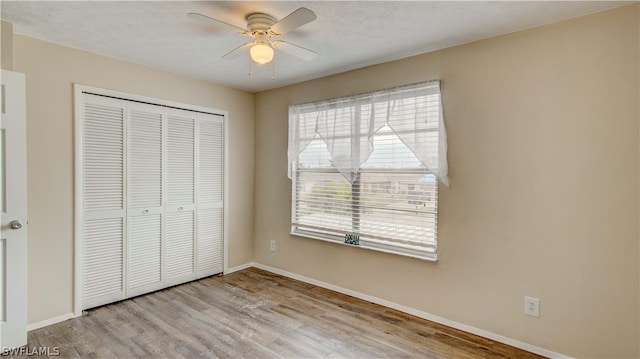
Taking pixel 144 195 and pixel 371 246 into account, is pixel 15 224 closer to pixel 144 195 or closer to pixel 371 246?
pixel 144 195

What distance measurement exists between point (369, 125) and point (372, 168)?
1.41 feet

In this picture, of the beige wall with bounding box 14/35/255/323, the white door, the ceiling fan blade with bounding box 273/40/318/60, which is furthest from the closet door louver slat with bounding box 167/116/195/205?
the ceiling fan blade with bounding box 273/40/318/60

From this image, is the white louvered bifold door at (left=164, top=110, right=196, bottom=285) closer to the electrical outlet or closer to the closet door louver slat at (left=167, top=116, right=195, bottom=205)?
the closet door louver slat at (left=167, top=116, right=195, bottom=205)

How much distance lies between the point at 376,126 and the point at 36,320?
3.41 m

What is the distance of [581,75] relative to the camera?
220 centimetres

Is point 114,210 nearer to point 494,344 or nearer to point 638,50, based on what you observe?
point 494,344

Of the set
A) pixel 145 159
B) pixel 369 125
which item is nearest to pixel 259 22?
pixel 369 125

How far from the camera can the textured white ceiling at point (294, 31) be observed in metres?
2.09

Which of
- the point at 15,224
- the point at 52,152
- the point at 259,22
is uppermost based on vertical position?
the point at 259,22

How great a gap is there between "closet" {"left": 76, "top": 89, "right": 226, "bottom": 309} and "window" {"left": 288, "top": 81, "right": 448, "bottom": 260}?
3.54 feet

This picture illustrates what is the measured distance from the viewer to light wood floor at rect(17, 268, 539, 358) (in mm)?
2389

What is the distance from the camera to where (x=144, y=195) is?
11.1 feet

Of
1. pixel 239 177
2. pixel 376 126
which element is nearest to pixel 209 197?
pixel 239 177

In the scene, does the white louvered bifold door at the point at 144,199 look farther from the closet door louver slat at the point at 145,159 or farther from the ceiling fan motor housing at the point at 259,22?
the ceiling fan motor housing at the point at 259,22
